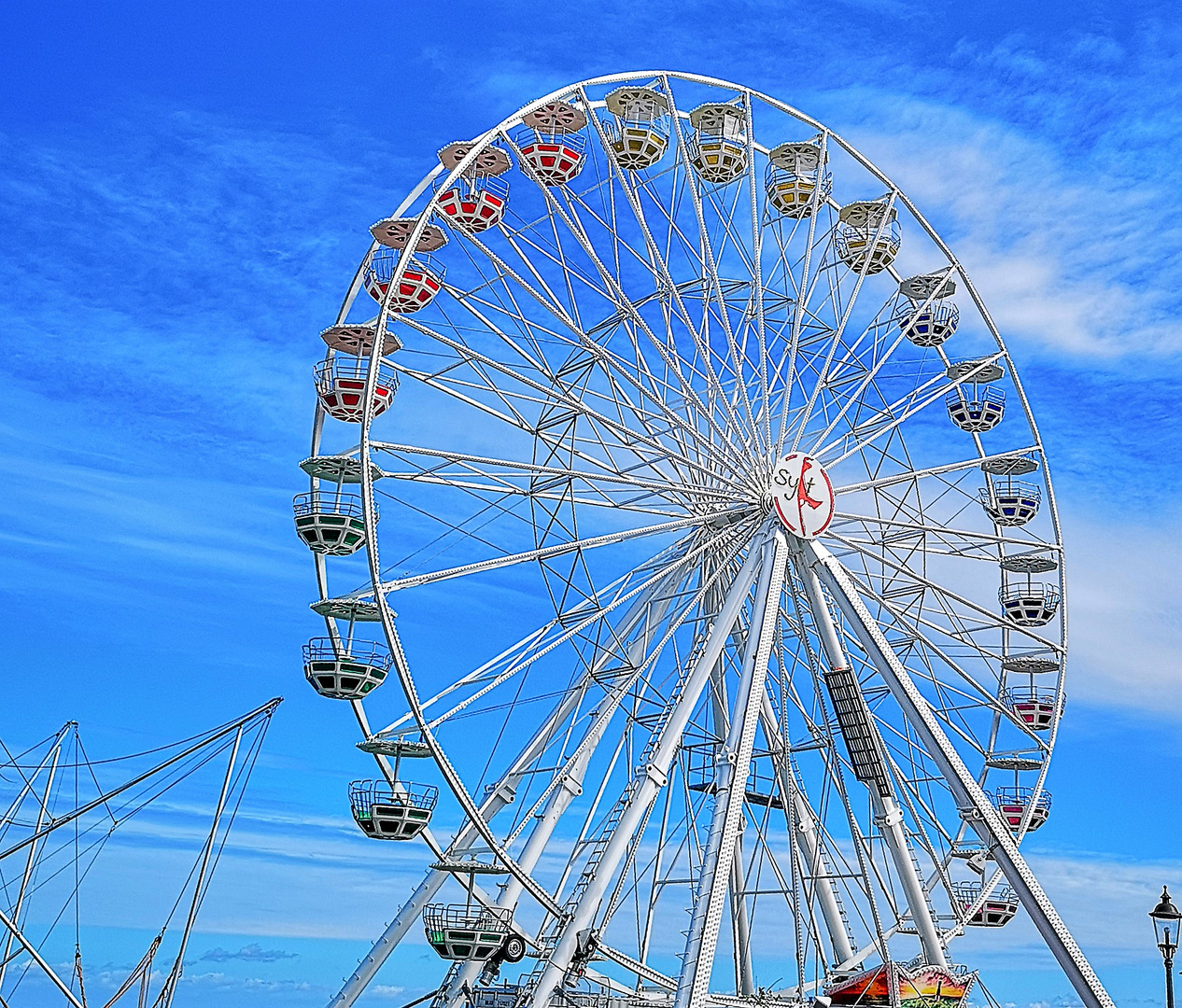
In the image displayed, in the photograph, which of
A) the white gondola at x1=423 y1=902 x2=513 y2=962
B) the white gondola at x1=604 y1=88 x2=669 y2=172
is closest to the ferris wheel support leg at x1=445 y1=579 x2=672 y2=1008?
the white gondola at x1=423 y1=902 x2=513 y2=962

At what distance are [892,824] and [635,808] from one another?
199 inches

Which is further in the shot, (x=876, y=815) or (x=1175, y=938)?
(x=876, y=815)

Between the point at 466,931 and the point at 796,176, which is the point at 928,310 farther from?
the point at 466,931

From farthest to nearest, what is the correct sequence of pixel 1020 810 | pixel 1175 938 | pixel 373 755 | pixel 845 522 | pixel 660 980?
pixel 1020 810, pixel 845 522, pixel 660 980, pixel 373 755, pixel 1175 938

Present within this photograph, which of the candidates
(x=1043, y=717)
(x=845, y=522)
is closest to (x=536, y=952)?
(x=845, y=522)

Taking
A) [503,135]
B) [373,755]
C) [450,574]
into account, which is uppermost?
[503,135]

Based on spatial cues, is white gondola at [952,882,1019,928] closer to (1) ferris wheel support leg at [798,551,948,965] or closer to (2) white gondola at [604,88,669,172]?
(1) ferris wheel support leg at [798,551,948,965]

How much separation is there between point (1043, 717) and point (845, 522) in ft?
22.8

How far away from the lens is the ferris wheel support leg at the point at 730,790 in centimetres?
2284

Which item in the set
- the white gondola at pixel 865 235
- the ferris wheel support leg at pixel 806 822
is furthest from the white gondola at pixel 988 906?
the white gondola at pixel 865 235

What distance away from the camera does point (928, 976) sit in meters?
27.0

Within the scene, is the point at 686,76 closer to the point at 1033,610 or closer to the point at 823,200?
the point at 823,200

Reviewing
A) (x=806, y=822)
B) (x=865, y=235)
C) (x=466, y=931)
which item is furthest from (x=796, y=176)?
(x=466, y=931)

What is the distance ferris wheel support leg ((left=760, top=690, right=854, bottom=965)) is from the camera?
29.0 meters
